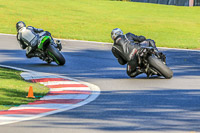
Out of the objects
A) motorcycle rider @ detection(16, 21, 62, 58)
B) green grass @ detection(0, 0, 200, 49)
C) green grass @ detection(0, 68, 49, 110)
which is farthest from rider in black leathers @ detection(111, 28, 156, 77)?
green grass @ detection(0, 0, 200, 49)

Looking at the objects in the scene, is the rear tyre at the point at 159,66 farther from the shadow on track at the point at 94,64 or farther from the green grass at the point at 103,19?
the green grass at the point at 103,19

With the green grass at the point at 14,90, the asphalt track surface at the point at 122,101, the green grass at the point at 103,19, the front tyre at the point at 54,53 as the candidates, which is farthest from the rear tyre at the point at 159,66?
the green grass at the point at 103,19

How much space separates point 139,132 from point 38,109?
2436 mm

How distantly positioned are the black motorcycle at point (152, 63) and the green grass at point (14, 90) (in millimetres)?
2781

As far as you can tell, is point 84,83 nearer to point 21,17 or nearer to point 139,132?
point 139,132

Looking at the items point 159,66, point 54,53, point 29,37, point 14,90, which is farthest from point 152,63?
point 29,37

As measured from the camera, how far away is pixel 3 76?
13.7 m

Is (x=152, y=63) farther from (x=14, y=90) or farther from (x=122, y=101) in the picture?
(x=14, y=90)

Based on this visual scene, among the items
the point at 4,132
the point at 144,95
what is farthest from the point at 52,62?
the point at 4,132

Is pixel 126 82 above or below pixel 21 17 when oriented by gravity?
below

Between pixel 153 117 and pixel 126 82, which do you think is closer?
pixel 153 117

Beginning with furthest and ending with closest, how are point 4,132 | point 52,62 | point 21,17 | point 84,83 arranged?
point 21,17
point 52,62
point 84,83
point 4,132

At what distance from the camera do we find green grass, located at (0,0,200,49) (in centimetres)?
2980

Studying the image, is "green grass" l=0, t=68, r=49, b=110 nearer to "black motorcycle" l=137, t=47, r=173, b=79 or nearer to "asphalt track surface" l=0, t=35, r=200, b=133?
"asphalt track surface" l=0, t=35, r=200, b=133
